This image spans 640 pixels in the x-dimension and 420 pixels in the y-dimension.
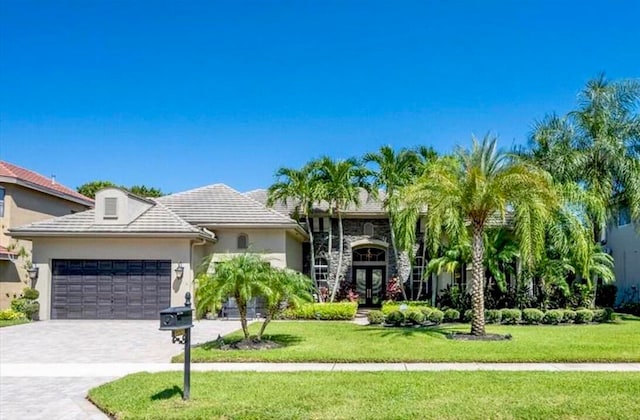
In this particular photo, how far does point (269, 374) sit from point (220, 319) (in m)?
13.1

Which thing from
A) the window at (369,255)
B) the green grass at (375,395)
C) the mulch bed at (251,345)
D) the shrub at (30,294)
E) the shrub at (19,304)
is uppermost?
the window at (369,255)

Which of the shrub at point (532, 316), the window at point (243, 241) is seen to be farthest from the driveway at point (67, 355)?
the shrub at point (532, 316)

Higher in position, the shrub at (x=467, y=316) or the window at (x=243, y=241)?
the window at (x=243, y=241)

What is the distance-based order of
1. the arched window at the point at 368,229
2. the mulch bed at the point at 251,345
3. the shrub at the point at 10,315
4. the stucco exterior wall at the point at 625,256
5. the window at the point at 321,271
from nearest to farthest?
the mulch bed at the point at 251,345
the shrub at the point at 10,315
the stucco exterior wall at the point at 625,256
the window at the point at 321,271
the arched window at the point at 368,229

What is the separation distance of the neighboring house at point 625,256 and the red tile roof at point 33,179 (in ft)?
88.2

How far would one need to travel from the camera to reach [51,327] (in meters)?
19.8

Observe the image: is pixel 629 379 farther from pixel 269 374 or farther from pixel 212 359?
pixel 212 359

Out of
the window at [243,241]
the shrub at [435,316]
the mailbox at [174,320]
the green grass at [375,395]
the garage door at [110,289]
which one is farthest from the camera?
the window at [243,241]

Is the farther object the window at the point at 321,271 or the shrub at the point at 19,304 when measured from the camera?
the window at the point at 321,271

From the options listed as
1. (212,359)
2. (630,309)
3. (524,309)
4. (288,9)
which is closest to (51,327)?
(212,359)

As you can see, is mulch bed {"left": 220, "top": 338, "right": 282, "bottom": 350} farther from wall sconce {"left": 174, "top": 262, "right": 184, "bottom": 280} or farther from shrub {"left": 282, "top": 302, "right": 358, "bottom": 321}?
wall sconce {"left": 174, "top": 262, "right": 184, "bottom": 280}

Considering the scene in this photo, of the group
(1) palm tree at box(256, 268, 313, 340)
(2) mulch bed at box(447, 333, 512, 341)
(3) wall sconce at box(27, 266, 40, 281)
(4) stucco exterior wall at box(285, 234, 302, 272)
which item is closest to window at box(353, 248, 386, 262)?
(4) stucco exterior wall at box(285, 234, 302, 272)

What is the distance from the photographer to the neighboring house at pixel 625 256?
27328 millimetres

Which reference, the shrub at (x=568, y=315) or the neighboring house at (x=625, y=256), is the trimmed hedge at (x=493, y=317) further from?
the neighboring house at (x=625, y=256)
